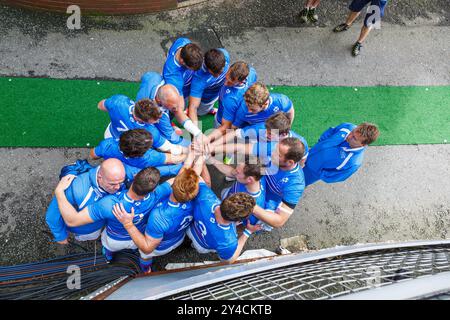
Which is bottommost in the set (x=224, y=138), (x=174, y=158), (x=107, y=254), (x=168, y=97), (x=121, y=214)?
(x=107, y=254)

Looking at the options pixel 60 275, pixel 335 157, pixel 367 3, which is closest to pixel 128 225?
pixel 60 275

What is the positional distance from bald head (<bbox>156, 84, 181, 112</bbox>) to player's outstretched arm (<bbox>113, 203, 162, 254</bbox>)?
963 mm

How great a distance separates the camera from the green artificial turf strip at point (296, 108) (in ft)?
13.4

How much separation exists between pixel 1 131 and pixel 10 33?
1.44 m

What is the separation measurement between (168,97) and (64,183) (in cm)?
105

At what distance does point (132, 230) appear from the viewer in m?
2.65

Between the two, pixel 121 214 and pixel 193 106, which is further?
pixel 193 106

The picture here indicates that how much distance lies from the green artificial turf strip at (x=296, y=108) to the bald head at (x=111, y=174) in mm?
1637

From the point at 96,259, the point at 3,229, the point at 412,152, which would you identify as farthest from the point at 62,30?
the point at 412,152

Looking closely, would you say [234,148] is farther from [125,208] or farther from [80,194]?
[80,194]

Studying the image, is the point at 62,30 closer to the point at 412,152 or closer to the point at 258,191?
the point at 258,191

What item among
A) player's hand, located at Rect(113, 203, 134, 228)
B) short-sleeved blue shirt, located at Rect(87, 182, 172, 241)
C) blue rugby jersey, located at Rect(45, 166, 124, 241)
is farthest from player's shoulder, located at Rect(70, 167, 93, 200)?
player's hand, located at Rect(113, 203, 134, 228)

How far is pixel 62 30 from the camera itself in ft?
15.5

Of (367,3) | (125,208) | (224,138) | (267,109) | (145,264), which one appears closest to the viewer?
(125,208)
